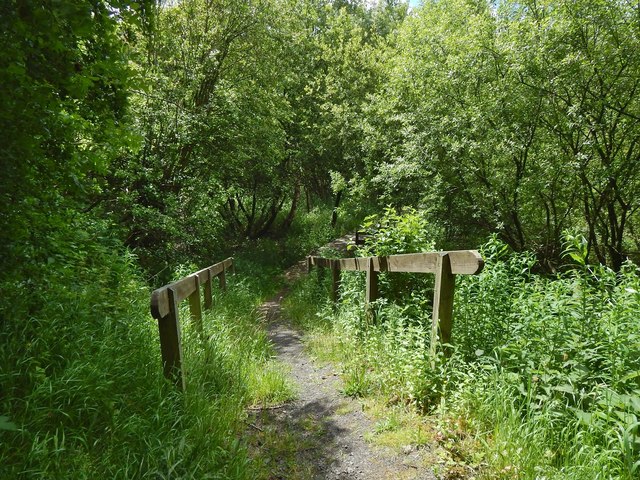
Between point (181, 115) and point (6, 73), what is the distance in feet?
24.6

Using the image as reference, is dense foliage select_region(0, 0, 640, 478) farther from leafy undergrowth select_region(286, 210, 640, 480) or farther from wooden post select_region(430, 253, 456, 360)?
wooden post select_region(430, 253, 456, 360)

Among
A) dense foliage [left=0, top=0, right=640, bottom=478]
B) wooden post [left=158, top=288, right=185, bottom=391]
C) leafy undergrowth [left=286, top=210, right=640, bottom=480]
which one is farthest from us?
wooden post [left=158, top=288, right=185, bottom=391]

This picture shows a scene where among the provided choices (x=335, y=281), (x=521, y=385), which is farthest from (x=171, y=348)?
(x=335, y=281)

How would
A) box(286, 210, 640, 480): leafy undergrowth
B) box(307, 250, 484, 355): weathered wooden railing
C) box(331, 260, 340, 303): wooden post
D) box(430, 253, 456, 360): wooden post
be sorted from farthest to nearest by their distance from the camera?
box(331, 260, 340, 303): wooden post → box(430, 253, 456, 360): wooden post → box(307, 250, 484, 355): weathered wooden railing → box(286, 210, 640, 480): leafy undergrowth

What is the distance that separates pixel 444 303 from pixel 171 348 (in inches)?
95.3

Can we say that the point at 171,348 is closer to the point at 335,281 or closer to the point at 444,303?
the point at 444,303

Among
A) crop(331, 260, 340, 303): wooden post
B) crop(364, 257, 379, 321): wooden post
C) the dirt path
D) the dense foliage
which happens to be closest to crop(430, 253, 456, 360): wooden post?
the dense foliage

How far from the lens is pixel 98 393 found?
8.16 ft

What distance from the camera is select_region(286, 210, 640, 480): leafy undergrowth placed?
2.21 metres

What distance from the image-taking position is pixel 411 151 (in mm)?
10992

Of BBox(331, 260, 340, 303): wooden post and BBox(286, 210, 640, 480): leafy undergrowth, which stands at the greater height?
BBox(286, 210, 640, 480): leafy undergrowth

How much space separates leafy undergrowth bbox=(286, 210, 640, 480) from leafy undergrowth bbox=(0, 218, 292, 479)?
1347 mm

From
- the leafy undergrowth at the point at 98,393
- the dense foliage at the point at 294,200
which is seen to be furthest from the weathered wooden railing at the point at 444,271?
the leafy undergrowth at the point at 98,393

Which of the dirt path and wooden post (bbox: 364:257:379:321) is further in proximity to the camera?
wooden post (bbox: 364:257:379:321)
